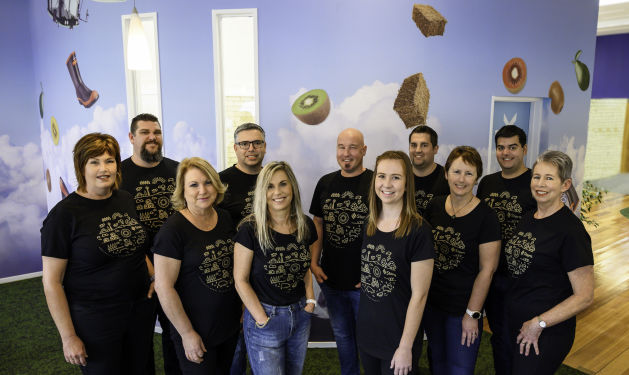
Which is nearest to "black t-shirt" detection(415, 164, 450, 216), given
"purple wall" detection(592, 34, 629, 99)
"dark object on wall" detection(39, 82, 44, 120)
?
"dark object on wall" detection(39, 82, 44, 120)

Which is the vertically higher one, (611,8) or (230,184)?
(611,8)

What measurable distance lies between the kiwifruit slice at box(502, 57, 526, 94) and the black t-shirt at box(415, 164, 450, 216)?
4.66 ft

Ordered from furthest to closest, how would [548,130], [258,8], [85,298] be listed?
[548,130] → [258,8] → [85,298]

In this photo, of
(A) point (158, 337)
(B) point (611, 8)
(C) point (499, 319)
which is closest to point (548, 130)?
(C) point (499, 319)

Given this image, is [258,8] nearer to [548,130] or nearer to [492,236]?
[492,236]

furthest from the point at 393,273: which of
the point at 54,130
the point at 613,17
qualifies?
the point at 613,17

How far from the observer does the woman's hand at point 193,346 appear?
1.78 meters

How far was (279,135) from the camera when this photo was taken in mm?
3268

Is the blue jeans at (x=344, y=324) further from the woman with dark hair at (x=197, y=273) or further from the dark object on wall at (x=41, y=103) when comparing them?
the dark object on wall at (x=41, y=103)

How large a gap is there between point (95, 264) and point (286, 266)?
0.92 meters

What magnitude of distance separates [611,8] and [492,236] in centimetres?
715

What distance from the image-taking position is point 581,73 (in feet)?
12.7

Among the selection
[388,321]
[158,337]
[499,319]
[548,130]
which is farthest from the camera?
[548,130]

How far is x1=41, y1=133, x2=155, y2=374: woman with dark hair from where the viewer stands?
5.80ft
